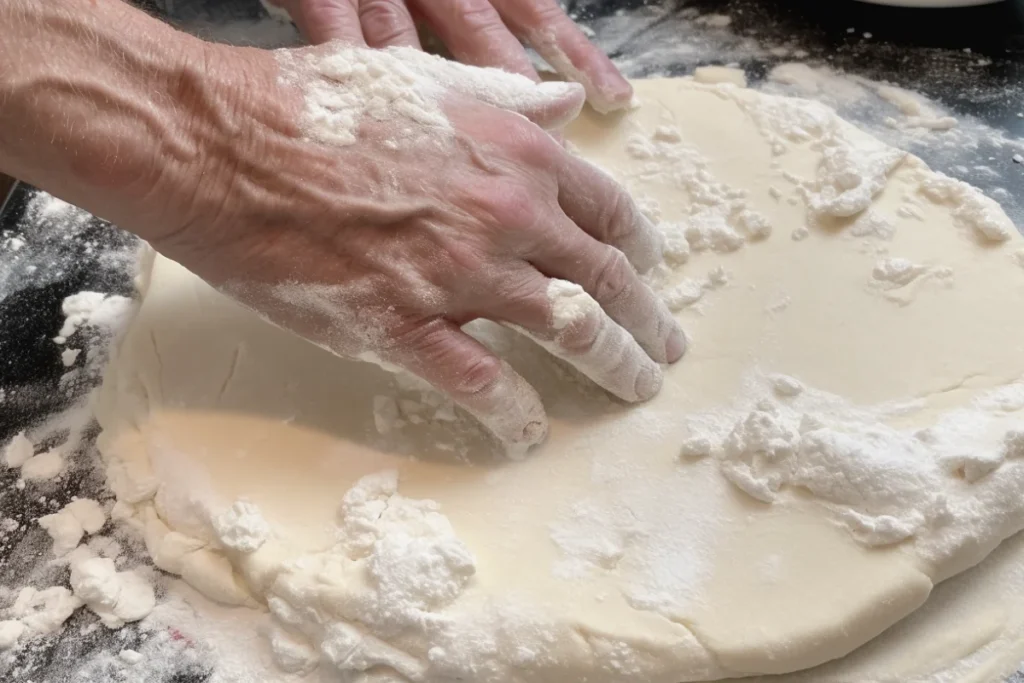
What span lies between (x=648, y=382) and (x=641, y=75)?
118cm

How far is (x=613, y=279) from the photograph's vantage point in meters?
1.22

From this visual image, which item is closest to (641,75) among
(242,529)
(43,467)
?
(242,529)

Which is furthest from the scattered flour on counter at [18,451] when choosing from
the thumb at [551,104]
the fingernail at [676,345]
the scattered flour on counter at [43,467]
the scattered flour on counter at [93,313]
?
the fingernail at [676,345]

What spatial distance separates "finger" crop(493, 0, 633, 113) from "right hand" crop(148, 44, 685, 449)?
52 centimetres

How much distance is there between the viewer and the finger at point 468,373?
114 centimetres

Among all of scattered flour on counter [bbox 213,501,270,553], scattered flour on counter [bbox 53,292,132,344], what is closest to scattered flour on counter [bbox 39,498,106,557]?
scattered flour on counter [bbox 213,501,270,553]

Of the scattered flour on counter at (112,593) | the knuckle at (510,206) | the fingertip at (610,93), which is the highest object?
the knuckle at (510,206)

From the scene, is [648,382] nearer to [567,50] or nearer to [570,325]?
[570,325]

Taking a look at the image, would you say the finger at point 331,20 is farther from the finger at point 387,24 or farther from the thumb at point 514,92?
the thumb at point 514,92

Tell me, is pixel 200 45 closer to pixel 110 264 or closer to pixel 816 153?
pixel 110 264

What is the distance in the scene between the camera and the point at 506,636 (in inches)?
41.9

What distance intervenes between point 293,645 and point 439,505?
0.99ft

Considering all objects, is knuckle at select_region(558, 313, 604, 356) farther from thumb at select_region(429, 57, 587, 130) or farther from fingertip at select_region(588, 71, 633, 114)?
fingertip at select_region(588, 71, 633, 114)

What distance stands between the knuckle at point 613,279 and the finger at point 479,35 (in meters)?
0.60
